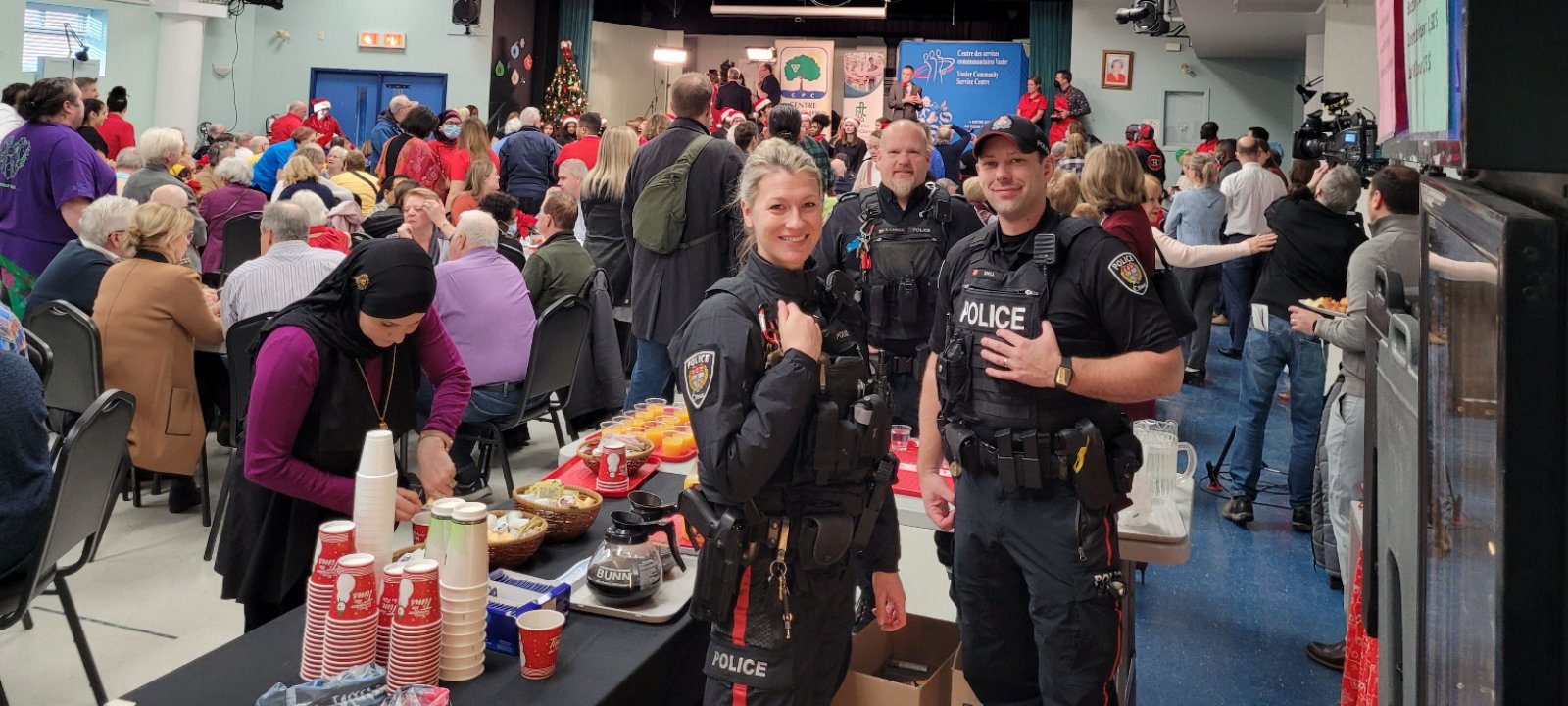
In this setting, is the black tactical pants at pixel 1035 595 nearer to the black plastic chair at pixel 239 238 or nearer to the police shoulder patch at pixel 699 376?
the police shoulder patch at pixel 699 376

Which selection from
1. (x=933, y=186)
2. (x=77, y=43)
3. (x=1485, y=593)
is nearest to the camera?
(x=1485, y=593)

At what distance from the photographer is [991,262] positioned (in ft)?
8.77

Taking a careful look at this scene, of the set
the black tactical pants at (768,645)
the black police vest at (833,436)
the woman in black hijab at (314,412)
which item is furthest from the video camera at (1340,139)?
the woman in black hijab at (314,412)

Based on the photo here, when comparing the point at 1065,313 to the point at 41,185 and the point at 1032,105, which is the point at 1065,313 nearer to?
the point at 41,185

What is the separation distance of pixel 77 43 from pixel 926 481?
15525 millimetres

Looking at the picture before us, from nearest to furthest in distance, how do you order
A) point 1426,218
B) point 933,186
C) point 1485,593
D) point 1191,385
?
point 1485,593 → point 1426,218 → point 933,186 → point 1191,385

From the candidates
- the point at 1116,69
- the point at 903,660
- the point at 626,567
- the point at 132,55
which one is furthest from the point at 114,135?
the point at 1116,69

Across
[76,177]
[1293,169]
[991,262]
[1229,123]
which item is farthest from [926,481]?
[1229,123]

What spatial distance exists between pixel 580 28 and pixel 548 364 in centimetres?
1394

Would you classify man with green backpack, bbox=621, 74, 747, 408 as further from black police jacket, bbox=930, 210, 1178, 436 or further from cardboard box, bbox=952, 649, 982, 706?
cardboard box, bbox=952, 649, 982, 706

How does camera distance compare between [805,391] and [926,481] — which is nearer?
[805,391]

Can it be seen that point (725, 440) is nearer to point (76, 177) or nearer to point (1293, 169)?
point (1293, 169)

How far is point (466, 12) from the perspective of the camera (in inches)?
632

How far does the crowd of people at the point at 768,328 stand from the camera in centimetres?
219
